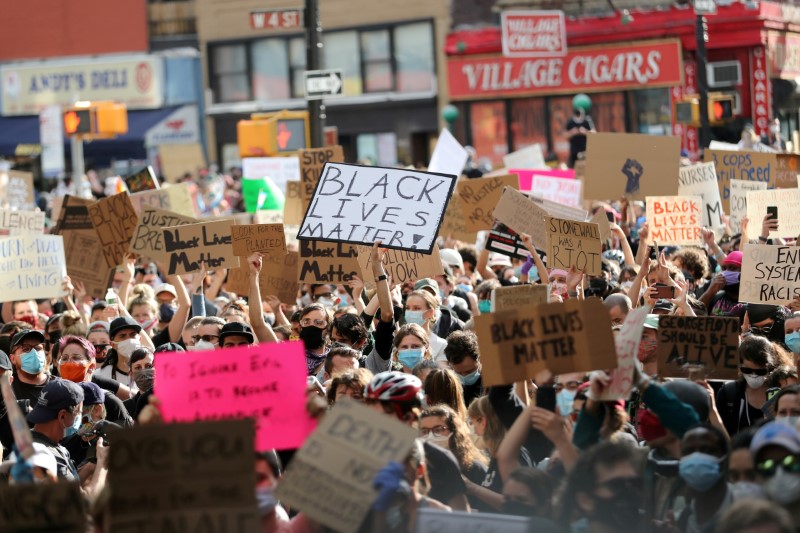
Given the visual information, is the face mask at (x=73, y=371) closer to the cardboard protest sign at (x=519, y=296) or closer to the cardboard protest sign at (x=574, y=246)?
the cardboard protest sign at (x=519, y=296)

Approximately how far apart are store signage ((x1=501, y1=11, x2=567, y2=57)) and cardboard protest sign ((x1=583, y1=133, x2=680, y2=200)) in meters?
18.4

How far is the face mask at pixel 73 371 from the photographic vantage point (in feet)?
28.6

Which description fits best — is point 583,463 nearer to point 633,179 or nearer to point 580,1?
point 633,179

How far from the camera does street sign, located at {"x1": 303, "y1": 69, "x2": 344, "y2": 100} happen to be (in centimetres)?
1638

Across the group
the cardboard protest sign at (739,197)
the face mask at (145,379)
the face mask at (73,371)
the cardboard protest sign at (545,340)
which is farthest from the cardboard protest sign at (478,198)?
the cardboard protest sign at (545,340)

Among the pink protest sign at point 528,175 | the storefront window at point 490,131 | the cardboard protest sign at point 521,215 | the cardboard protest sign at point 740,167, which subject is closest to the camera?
the cardboard protest sign at point 521,215

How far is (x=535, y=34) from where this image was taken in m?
33.2

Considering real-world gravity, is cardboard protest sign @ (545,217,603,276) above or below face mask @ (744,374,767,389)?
above

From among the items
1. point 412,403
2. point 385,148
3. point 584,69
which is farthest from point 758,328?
point 385,148

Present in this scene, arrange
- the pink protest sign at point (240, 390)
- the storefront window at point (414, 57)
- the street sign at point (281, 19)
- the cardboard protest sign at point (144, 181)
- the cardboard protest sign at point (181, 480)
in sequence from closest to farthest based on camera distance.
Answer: the cardboard protest sign at point (181, 480), the pink protest sign at point (240, 390), the cardboard protest sign at point (144, 181), the street sign at point (281, 19), the storefront window at point (414, 57)

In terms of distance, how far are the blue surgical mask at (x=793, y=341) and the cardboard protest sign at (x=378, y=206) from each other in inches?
91.4

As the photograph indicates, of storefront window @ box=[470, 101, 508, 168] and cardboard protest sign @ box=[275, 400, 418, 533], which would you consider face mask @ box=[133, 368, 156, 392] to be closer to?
cardboard protest sign @ box=[275, 400, 418, 533]

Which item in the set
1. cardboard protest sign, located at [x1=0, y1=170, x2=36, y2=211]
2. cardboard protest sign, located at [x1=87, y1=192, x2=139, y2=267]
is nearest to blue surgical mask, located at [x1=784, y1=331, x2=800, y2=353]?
cardboard protest sign, located at [x1=87, y1=192, x2=139, y2=267]

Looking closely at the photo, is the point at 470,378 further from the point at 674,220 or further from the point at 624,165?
the point at 624,165
